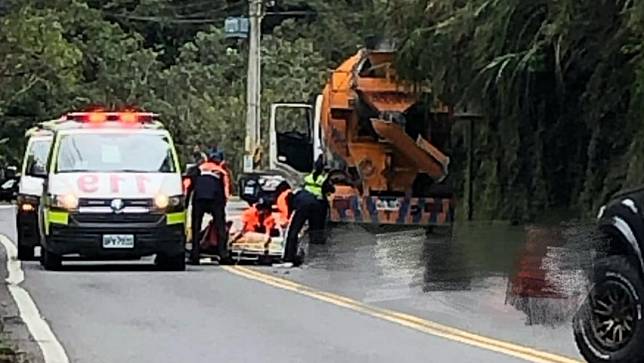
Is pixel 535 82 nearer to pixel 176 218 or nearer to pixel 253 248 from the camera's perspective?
pixel 253 248

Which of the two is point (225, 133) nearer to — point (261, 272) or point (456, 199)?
point (456, 199)

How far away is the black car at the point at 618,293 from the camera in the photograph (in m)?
11.1

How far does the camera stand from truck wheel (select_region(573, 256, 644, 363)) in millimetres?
11102

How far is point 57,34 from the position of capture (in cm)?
5541

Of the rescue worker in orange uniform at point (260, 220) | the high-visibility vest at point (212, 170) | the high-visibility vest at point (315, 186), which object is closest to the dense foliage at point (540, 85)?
the high-visibility vest at point (315, 186)

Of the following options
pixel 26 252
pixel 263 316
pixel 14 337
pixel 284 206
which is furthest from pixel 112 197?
pixel 14 337

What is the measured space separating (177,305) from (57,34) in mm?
40005

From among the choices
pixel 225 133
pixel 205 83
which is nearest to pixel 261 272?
pixel 225 133

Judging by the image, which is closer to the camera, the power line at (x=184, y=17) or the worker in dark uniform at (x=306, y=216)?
the worker in dark uniform at (x=306, y=216)

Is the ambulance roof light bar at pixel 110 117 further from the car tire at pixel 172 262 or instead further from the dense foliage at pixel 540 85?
the dense foliage at pixel 540 85

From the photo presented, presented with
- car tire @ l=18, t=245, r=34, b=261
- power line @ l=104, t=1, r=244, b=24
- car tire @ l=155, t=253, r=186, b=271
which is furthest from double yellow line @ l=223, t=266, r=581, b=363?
power line @ l=104, t=1, r=244, b=24

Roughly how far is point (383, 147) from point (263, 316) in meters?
12.0

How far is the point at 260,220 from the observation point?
24.9 metres

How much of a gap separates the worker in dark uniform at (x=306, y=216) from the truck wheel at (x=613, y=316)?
11098mm
